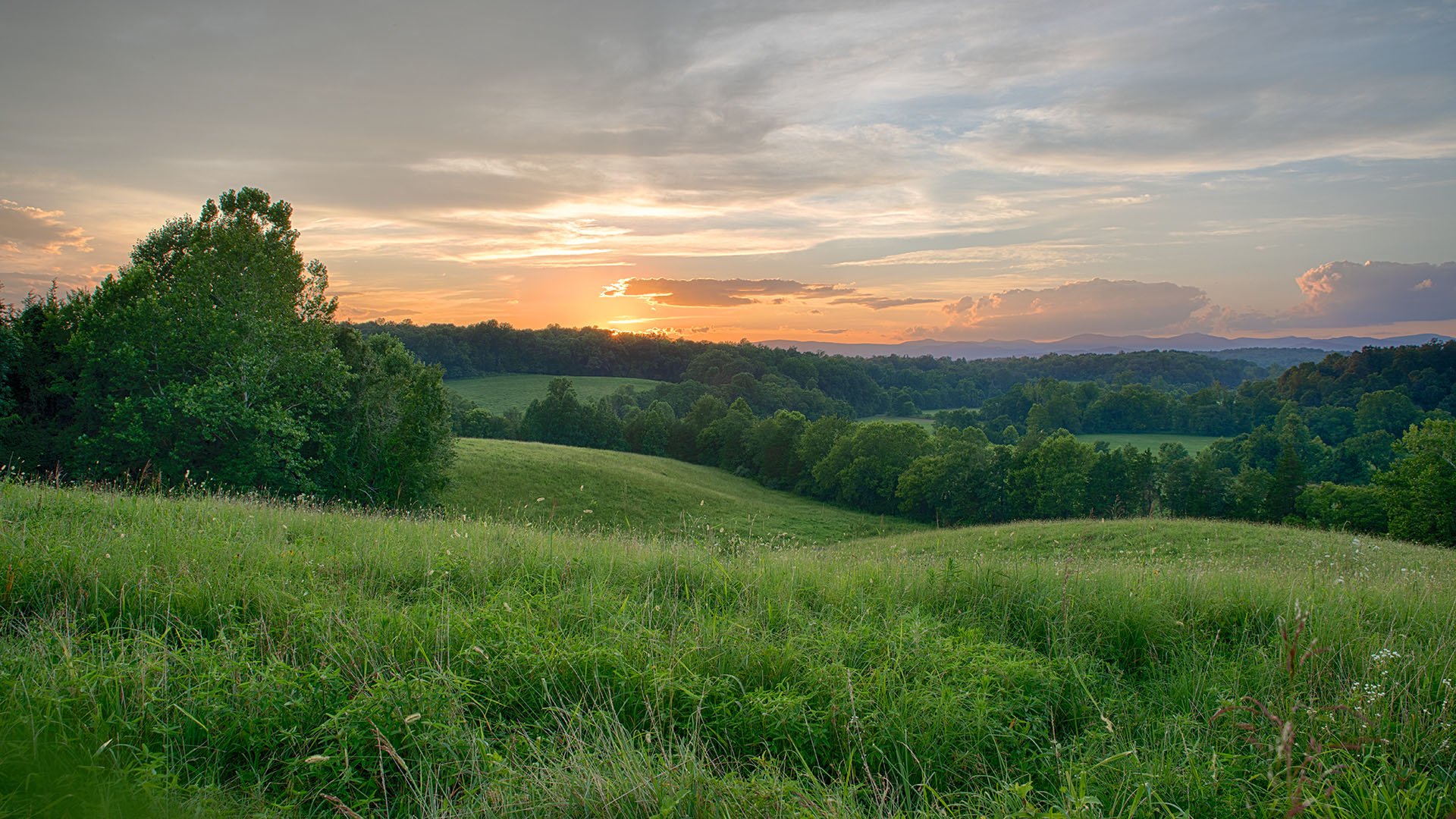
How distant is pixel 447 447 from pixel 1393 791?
96.7ft

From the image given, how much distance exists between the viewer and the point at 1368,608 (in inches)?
228

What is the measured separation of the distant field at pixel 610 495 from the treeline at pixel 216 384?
17.7ft

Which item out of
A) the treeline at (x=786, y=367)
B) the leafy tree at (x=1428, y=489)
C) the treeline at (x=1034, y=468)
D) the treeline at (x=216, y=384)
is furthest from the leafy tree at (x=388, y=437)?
the treeline at (x=786, y=367)

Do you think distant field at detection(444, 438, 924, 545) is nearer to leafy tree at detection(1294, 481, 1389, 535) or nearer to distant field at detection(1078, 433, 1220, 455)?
leafy tree at detection(1294, 481, 1389, 535)

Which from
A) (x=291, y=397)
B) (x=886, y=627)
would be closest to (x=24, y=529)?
(x=886, y=627)

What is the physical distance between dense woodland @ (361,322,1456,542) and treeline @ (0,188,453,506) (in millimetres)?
26631

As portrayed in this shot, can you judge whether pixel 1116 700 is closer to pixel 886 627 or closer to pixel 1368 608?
pixel 886 627

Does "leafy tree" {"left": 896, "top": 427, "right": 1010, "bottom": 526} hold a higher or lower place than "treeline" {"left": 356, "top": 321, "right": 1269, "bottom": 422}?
lower

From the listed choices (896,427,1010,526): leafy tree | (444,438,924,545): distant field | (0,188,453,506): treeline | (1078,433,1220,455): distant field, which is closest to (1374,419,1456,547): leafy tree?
(896,427,1010,526): leafy tree

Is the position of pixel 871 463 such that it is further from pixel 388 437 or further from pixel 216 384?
pixel 216 384

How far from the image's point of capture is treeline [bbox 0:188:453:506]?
69.4ft

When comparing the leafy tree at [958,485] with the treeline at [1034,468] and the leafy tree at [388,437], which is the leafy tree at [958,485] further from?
the leafy tree at [388,437]

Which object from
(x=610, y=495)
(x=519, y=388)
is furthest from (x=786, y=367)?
(x=610, y=495)

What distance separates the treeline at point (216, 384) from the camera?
21.2 meters
